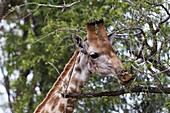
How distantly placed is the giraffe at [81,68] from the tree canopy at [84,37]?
0.44 feet

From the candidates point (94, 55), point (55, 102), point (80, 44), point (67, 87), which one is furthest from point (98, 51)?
point (55, 102)

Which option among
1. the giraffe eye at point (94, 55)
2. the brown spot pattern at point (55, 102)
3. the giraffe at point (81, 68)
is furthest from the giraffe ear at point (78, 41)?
the brown spot pattern at point (55, 102)

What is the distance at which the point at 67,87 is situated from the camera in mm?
5449

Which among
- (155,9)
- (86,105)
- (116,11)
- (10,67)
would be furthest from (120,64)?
(10,67)

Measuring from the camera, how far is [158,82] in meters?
4.84

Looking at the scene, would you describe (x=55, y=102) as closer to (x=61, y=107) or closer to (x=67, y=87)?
(x=61, y=107)

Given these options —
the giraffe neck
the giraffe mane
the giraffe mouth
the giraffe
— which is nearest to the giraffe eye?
the giraffe

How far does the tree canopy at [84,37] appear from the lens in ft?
17.0

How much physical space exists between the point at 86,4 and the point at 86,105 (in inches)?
62.8

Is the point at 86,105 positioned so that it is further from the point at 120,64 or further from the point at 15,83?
the point at 120,64

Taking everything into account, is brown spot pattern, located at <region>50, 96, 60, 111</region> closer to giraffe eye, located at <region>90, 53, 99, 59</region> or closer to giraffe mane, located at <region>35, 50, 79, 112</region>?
giraffe mane, located at <region>35, 50, 79, 112</region>

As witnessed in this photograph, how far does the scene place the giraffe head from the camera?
5315 mm

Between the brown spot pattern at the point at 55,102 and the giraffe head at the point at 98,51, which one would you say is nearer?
the giraffe head at the point at 98,51

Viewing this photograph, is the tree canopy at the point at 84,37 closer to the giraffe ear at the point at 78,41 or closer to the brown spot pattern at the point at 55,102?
the giraffe ear at the point at 78,41
